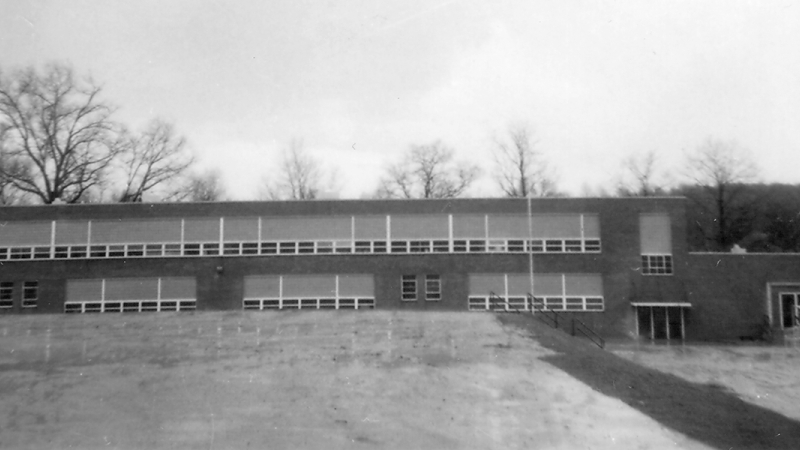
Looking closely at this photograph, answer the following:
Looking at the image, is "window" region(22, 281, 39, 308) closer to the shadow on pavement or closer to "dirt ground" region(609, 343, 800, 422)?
the shadow on pavement

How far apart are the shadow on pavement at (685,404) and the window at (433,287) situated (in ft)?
43.1

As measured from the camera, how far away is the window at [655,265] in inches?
1256

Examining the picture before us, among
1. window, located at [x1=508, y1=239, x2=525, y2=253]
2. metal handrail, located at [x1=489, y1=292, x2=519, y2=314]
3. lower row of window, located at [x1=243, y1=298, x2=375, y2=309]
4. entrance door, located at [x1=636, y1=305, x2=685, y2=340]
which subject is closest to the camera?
lower row of window, located at [x1=243, y1=298, x2=375, y2=309]

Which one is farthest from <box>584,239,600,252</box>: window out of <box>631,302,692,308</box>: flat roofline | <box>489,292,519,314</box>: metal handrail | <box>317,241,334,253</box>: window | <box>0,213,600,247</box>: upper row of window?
<box>317,241,334,253</box>: window

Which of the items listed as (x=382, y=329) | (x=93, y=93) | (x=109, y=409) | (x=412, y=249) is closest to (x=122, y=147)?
(x=93, y=93)

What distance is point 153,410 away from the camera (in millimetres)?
11703

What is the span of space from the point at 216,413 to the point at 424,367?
5.34 metres

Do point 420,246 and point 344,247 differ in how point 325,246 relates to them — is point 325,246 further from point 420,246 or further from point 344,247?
point 420,246

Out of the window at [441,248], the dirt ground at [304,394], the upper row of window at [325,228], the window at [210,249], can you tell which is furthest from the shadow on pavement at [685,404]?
the window at [210,249]

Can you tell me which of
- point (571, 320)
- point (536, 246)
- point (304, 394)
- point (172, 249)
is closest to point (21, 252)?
point (172, 249)

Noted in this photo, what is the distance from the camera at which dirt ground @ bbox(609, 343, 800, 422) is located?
1678 centimetres

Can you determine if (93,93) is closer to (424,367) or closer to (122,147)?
Result: (122,147)

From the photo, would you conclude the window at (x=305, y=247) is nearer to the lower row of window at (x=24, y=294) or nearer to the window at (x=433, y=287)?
the window at (x=433, y=287)

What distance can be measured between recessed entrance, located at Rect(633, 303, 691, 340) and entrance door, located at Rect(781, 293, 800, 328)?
573 centimetres
